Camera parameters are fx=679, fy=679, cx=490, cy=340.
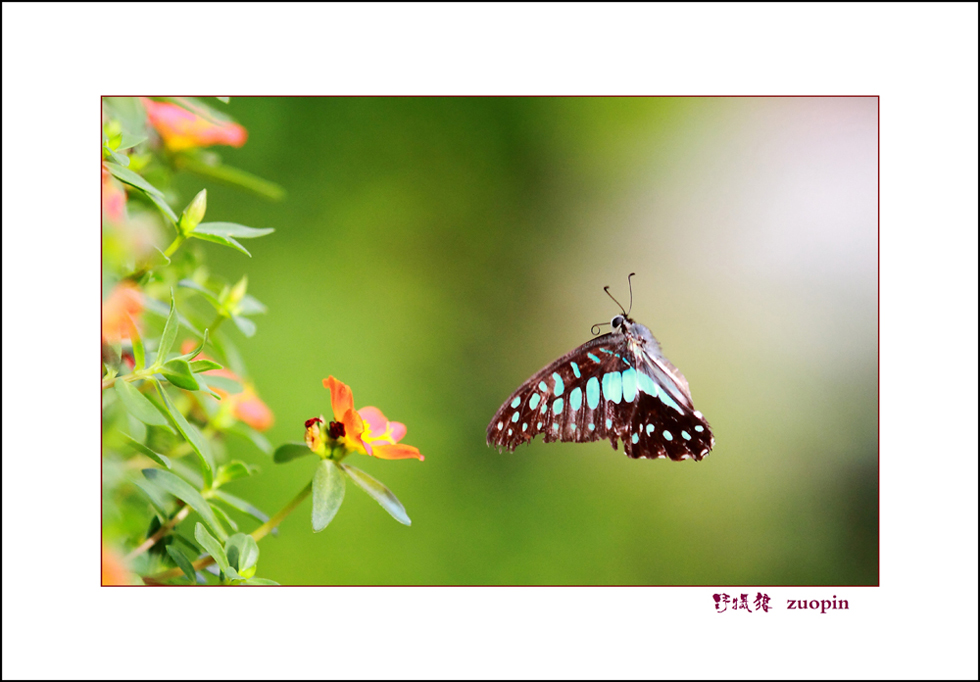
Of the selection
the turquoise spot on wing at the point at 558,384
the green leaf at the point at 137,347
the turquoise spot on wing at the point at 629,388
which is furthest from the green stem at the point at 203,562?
the turquoise spot on wing at the point at 629,388

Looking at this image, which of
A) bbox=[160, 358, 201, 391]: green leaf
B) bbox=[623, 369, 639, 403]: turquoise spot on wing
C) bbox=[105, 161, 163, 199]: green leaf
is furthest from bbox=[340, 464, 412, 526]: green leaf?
bbox=[623, 369, 639, 403]: turquoise spot on wing

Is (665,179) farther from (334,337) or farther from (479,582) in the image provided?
(479,582)

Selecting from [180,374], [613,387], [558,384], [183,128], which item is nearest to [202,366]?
[180,374]

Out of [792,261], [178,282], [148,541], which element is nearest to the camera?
[148,541]

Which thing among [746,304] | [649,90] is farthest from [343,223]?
[746,304]

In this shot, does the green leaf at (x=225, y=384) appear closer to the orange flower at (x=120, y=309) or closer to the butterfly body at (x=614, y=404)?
the orange flower at (x=120, y=309)

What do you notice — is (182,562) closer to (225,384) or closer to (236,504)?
(236,504)
